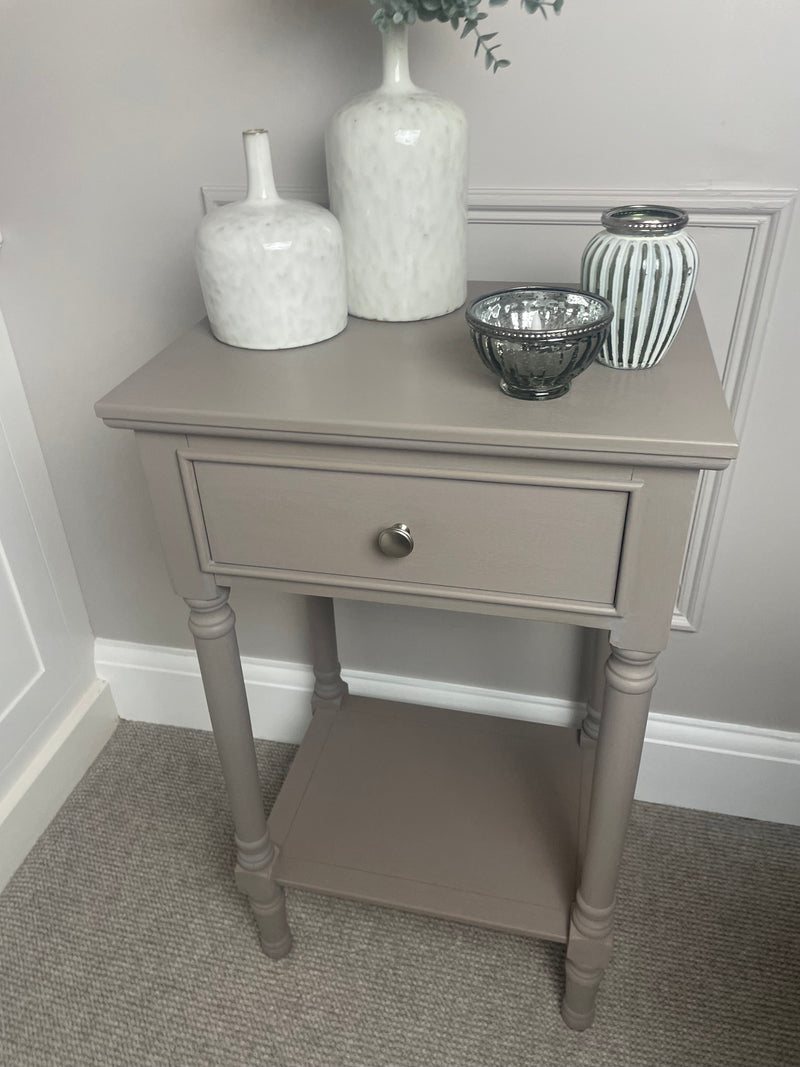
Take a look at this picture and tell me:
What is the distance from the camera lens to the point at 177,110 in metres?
1.01

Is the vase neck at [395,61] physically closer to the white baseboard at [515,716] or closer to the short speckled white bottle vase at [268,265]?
the short speckled white bottle vase at [268,265]

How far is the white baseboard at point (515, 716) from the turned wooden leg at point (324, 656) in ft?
0.22

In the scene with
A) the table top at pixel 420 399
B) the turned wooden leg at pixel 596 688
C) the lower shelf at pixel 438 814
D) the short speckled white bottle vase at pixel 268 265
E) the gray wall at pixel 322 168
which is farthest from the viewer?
the turned wooden leg at pixel 596 688

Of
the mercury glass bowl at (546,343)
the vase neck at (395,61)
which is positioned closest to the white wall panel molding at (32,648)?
the vase neck at (395,61)

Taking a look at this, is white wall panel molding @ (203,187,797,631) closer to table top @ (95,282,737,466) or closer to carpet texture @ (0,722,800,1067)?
table top @ (95,282,737,466)

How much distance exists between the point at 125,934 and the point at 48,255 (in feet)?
3.33

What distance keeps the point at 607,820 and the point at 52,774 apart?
975mm

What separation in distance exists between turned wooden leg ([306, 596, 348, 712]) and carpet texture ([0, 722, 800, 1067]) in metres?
0.27

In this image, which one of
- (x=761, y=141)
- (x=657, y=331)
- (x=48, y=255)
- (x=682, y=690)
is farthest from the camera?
(x=682, y=690)

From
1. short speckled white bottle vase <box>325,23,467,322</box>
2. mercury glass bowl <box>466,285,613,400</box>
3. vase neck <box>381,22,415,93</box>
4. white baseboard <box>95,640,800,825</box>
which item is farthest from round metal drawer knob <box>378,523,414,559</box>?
white baseboard <box>95,640,800,825</box>

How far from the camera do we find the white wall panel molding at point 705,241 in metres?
0.92

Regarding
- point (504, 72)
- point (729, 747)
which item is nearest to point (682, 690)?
point (729, 747)

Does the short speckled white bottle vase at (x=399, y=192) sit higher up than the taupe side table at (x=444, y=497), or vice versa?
the short speckled white bottle vase at (x=399, y=192)

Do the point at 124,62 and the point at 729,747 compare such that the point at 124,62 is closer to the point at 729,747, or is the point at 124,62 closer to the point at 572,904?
the point at 572,904
